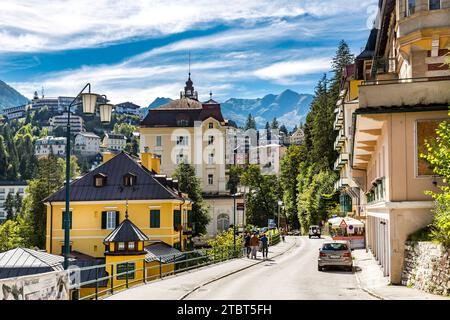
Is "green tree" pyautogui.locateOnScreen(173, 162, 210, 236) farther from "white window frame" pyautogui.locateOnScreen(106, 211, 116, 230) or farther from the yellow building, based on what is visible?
"white window frame" pyautogui.locateOnScreen(106, 211, 116, 230)

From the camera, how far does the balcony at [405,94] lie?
61.9 ft

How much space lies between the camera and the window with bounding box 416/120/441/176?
62.2 ft

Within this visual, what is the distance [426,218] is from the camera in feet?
63.0

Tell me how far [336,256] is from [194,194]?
4262 centimetres

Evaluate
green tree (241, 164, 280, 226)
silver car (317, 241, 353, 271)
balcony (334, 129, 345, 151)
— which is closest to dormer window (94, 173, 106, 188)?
balcony (334, 129, 345, 151)

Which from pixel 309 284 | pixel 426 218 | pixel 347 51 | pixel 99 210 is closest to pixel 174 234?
pixel 99 210

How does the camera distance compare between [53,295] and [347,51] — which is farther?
[347,51]

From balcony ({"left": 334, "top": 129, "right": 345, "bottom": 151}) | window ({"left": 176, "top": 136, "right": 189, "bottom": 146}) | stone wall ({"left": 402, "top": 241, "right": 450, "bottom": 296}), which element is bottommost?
stone wall ({"left": 402, "top": 241, "right": 450, "bottom": 296})

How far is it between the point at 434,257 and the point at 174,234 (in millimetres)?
36145

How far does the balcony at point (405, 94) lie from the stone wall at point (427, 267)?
4.31m

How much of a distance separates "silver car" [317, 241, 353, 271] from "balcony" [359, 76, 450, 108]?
434 inches

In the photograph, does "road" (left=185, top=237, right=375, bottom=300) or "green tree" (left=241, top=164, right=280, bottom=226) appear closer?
"road" (left=185, top=237, right=375, bottom=300)

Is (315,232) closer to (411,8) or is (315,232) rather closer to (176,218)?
(176,218)
